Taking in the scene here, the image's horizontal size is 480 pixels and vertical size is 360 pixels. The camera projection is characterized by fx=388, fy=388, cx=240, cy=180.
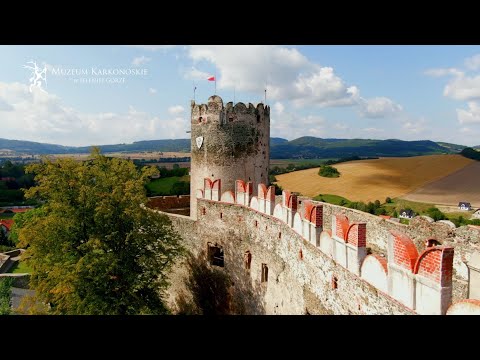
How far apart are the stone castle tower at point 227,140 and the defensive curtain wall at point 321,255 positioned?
78 centimetres

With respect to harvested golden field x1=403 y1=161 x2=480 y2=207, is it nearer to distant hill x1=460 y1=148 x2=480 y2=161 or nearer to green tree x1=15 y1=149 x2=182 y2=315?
distant hill x1=460 y1=148 x2=480 y2=161

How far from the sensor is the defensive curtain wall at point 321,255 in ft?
17.3

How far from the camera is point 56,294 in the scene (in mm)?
11789

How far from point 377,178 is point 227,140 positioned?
3260 cm

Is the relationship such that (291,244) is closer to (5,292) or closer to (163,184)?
(5,292)

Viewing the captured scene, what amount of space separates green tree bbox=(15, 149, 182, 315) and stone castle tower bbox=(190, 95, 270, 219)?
2796mm

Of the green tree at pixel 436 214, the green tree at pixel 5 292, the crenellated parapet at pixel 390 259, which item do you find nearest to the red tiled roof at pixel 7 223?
the green tree at pixel 5 292

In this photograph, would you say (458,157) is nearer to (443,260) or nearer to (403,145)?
(443,260)

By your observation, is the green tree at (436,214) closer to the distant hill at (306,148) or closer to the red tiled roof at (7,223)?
the red tiled roof at (7,223)

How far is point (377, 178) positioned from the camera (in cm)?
4309

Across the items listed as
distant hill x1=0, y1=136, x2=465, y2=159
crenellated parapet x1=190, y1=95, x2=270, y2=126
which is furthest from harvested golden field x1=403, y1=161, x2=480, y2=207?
distant hill x1=0, y1=136, x2=465, y2=159
